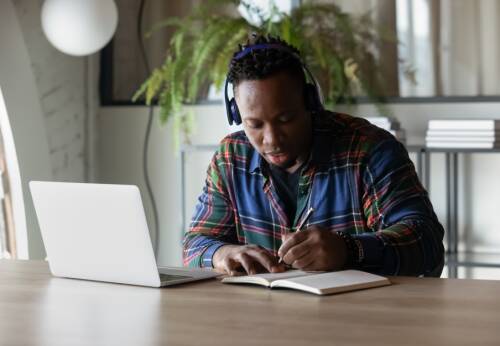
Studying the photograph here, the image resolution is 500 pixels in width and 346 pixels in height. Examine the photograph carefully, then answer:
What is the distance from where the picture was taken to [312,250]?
1.81 metres

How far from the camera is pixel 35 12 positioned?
12.9ft

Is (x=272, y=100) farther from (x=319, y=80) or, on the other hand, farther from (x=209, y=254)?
(x=319, y=80)

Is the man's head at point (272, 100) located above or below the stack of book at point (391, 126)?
above

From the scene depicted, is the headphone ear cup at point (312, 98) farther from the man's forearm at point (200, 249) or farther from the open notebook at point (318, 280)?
the open notebook at point (318, 280)

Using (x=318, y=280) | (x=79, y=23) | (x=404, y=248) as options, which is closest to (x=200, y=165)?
(x=79, y=23)

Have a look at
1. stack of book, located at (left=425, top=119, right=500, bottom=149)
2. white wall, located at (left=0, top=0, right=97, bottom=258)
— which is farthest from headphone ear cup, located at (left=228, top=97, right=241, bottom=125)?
white wall, located at (left=0, top=0, right=97, bottom=258)

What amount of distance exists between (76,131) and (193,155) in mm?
566

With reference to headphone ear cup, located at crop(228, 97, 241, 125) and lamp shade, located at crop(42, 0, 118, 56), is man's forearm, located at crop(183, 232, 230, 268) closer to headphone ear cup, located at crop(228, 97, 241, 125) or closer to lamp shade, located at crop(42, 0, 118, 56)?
headphone ear cup, located at crop(228, 97, 241, 125)

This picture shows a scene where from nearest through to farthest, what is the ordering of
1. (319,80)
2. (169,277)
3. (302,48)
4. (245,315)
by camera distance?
(245,315), (169,277), (302,48), (319,80)

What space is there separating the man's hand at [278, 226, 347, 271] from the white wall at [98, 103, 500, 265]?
211cm

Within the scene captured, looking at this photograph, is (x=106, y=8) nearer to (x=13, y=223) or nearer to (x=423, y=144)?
(x=13, y=223)

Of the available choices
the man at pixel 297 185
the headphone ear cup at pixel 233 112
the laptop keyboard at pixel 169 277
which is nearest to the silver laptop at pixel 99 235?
the laptop keyboard at pixel 169 277

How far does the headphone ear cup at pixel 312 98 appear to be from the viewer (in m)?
2.16

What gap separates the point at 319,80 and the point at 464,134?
2.26 ft
